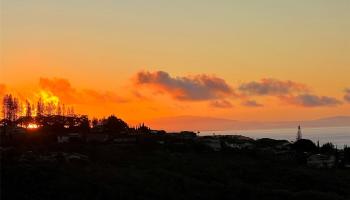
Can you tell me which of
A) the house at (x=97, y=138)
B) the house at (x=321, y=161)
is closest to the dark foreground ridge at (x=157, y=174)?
the house at (x=321, y=161)

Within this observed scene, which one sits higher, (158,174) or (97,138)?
(97,138)

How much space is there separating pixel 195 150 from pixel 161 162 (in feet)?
61.0

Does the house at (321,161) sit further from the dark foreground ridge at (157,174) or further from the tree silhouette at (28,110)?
the tree silhouette at (28,110)

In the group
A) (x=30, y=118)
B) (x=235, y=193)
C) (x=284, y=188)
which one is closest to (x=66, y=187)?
(x=235, y=193)

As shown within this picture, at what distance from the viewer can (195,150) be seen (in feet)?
240

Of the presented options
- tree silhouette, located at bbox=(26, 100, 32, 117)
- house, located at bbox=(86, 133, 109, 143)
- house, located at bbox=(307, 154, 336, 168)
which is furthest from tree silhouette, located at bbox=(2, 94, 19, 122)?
house, located at bbox=(307, 154, 336, 168)

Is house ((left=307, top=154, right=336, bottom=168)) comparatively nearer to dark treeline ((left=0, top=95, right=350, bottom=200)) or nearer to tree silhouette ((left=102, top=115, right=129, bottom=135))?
dark treeline ((left=0, top=95, right=350, bottom=200))

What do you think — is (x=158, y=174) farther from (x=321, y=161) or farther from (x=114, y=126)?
(x=114, y=126)

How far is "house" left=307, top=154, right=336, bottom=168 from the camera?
6850cm

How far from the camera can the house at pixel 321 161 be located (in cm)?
6850

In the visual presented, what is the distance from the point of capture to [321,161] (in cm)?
7038

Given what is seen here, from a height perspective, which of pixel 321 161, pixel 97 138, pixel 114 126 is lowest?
pixel 321 161

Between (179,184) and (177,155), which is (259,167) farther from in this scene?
(179,184)

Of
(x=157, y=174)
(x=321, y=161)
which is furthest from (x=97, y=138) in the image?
(x=157, y=174)
